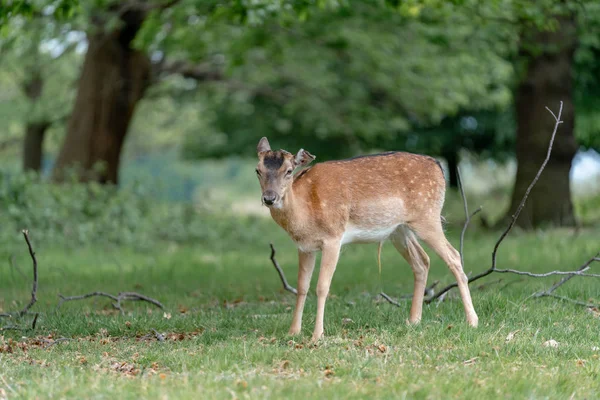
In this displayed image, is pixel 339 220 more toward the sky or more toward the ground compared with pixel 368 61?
more toward the sky

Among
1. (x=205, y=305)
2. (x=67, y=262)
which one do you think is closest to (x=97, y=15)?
(x=67, y=262)

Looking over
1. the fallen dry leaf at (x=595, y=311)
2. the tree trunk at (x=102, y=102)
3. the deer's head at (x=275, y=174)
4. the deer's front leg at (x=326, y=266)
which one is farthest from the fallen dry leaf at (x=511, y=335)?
the tree trunk at (x=102, y=102)

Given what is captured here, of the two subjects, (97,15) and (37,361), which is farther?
(97,15)

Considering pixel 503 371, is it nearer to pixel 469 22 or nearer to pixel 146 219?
pixel 469 22

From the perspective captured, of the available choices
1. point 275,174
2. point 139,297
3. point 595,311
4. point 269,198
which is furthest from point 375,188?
point 139,297

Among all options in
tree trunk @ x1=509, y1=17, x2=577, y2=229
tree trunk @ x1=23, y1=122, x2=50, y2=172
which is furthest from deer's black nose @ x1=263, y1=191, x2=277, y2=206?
tree trunk @ x1=23, y1=122, x2=50, y2=172

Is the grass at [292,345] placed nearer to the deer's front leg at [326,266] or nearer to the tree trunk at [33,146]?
the deer's front leg at [326,266]

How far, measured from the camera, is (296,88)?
23.3 meters

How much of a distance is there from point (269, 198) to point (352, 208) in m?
0.90

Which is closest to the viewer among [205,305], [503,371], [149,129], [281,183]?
[503,371]

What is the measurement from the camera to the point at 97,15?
57.5ft

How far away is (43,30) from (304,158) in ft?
39.0

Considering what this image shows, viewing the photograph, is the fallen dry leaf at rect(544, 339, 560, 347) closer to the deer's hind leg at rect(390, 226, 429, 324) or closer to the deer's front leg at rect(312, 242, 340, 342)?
the deer's hind leg at rect(390, 226, 429, 324)

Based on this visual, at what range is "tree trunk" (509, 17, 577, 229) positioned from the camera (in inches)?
650
